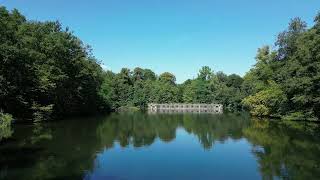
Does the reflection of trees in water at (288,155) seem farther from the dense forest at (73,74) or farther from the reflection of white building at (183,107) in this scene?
the reflection of white building at (183,107)

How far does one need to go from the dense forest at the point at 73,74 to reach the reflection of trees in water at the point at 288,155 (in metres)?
11.1

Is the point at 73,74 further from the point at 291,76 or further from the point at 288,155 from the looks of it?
the point at 288,155

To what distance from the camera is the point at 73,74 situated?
59.8m

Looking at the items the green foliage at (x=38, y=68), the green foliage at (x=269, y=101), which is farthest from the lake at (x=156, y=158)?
the green foliage at (x=269, y=101)

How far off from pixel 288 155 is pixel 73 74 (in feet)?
139

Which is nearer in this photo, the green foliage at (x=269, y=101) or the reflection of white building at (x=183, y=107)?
the green foliage at (x=269, y=101)

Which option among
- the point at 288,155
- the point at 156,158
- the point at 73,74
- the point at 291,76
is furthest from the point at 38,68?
the point at 288,155

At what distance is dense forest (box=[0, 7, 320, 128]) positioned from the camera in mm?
39562

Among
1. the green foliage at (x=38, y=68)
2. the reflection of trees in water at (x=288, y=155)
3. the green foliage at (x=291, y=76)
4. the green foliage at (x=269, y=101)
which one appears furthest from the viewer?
the green foliage at (x=269, y=101)

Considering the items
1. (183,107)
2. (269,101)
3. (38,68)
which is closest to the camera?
(38,68)

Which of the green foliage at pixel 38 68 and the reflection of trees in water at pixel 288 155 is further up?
the green foliage at pixel 38 68

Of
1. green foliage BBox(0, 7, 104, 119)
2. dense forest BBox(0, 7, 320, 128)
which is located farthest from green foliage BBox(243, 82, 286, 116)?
green foliage BBox(0, 7, 104, 119)

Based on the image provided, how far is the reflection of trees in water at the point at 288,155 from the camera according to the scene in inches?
677

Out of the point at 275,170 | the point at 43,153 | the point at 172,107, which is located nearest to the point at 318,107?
the point at 275,170
